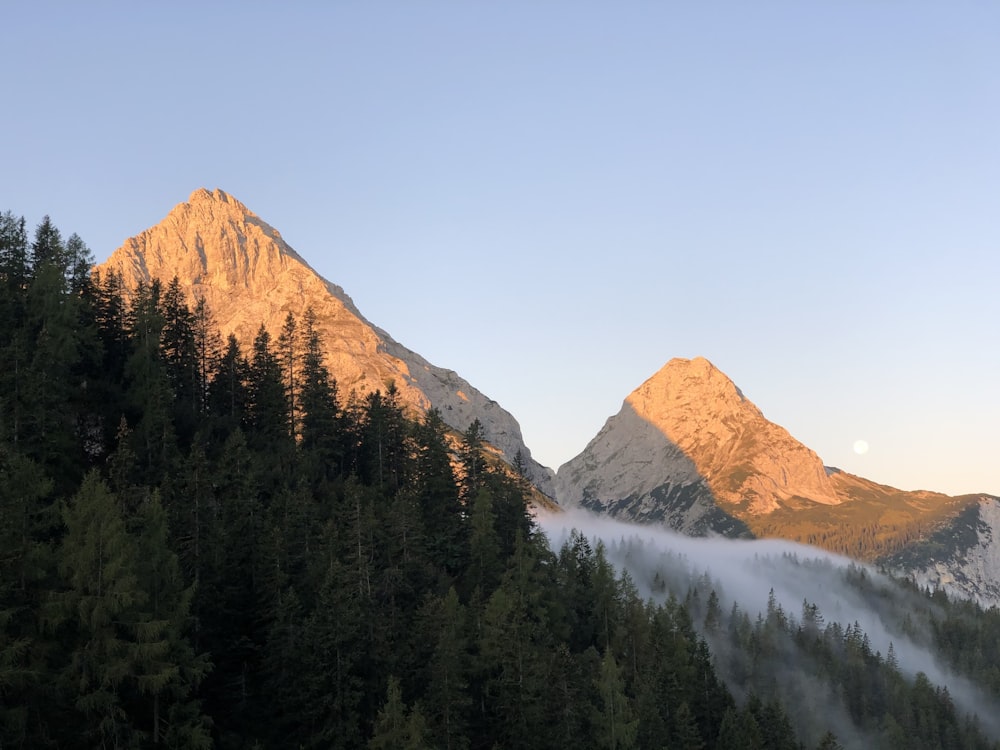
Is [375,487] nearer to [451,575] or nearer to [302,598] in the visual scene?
[451,575]

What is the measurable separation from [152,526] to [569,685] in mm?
39971

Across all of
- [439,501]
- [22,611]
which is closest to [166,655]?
[22,611]

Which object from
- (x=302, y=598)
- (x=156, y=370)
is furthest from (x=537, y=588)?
→ (x=156, y=370)

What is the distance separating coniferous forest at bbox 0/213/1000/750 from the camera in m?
46.8

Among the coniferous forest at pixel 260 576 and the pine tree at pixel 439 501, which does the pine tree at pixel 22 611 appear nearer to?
the coniferous forest at pixel 260 576

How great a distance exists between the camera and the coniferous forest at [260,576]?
46.8 metres

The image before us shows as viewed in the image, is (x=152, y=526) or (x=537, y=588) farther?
(x=537, y=588)

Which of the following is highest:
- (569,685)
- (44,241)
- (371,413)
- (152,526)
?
(44,241)

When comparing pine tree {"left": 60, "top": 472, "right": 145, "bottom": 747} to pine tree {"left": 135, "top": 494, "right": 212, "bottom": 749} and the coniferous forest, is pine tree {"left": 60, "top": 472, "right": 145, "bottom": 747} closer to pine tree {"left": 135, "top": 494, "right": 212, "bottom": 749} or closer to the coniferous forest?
the coniferous forest

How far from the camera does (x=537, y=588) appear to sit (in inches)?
3607

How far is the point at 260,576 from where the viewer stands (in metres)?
67.2

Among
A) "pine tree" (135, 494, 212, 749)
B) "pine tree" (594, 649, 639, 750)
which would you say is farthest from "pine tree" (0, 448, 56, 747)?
"pine tree" (594, 649, 639, 750)

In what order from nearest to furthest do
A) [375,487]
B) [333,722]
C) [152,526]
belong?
1. [152,526]
2. [333,722]
3. [375,487]

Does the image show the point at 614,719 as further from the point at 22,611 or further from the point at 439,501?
the point at 22,611
